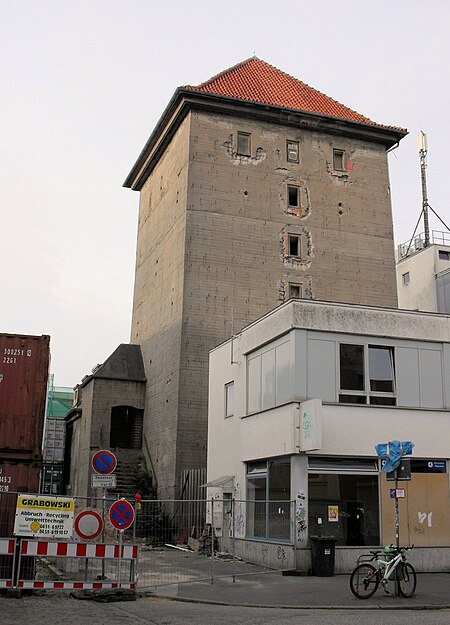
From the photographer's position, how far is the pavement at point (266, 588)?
45.0ft

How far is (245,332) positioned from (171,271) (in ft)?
37.5

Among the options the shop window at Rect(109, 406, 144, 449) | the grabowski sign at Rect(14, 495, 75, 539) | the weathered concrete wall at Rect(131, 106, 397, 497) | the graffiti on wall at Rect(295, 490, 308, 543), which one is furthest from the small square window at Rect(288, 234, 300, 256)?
the grabowski sign at Rect(14, 495, 75, 539)

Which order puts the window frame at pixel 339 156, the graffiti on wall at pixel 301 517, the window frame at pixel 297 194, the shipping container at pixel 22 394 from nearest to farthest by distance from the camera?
the shipping container at pixel 22 394, the graffiti on wall at pixel 301 517, the window frame at pixel 297 194, the window frame at pixel 339 156

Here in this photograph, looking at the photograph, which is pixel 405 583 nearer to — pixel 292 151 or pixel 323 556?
pixel 323 556

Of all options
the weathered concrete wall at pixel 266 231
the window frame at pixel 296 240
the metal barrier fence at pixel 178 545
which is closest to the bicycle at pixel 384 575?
the metal barrier fence at pixel 178 545

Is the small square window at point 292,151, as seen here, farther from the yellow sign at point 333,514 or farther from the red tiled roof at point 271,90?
the yellow sign at point 333,514

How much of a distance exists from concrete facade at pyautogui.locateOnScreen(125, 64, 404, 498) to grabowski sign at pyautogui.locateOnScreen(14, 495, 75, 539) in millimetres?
16984

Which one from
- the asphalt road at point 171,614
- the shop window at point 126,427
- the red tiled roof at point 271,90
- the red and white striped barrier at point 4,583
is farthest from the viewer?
the red tiled roof at point 271,90

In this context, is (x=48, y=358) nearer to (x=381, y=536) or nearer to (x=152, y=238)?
(x=381, y=536)

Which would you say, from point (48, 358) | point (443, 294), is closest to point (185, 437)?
point (48, 358)

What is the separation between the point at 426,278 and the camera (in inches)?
2192

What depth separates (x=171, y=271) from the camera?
117 ft

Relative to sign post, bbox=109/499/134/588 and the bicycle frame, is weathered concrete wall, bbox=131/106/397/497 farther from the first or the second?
the bicycle frame

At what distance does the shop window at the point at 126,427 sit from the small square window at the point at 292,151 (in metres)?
14.7
